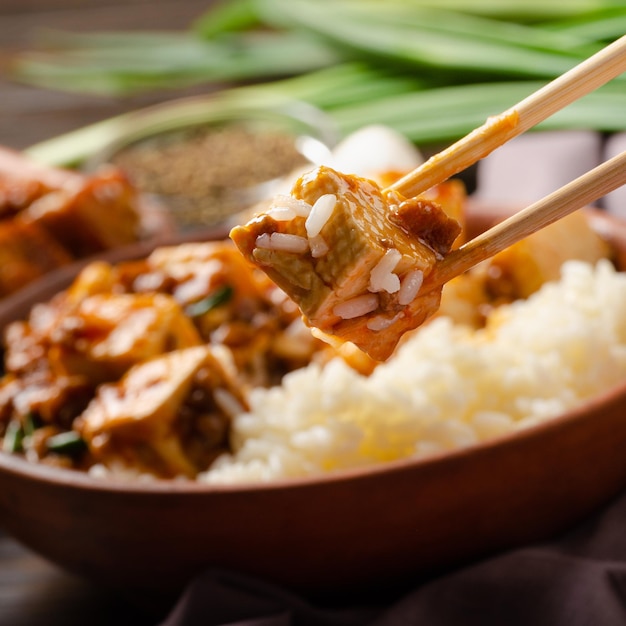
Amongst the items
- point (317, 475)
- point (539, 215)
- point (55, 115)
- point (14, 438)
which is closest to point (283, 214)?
point (539, 215)

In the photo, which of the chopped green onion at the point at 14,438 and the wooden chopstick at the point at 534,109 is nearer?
the wooden chopstick at the point at 534,109

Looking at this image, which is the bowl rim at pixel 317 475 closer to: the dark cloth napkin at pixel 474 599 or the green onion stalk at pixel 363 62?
the dark cloth napkin at pixel 474 599

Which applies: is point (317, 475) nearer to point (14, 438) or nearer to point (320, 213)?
point (320, 213)

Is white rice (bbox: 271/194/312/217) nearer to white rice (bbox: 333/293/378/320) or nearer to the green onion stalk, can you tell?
white rice (bbox: 333/293/378/320)

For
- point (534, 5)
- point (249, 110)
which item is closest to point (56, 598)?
point (249, 110)

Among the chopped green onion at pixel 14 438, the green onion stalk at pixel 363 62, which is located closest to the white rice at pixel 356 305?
the chopped green onion at pixel 14 438

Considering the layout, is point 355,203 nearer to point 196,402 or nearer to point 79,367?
point 196,402

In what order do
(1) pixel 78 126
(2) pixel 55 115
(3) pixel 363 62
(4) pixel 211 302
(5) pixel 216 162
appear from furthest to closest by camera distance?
1. (2) pixel 55 115
2. (1) pixel 78 126
3. (3) pixel 363 62
4. (5) pixel 216 162
5. (4) pixel 211 302
